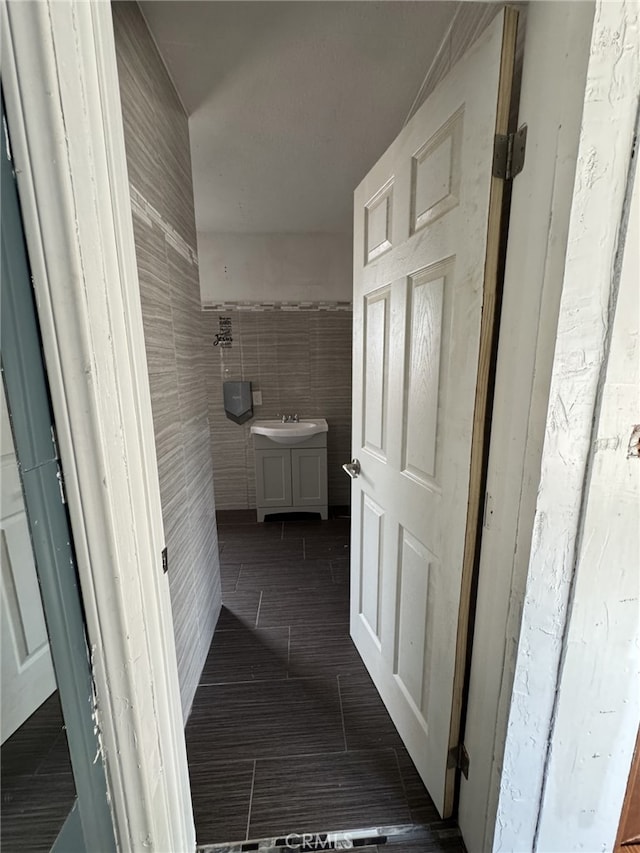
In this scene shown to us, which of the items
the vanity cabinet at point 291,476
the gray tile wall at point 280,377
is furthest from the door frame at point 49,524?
the gray tile wall at point 280,377

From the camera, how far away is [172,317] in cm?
142

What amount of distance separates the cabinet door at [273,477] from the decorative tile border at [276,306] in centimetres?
125

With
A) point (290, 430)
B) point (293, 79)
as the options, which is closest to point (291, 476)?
point (290, 430)

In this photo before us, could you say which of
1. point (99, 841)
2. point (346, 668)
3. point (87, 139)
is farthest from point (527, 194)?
point (346, 668)

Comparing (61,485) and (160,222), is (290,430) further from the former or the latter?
(61,485)

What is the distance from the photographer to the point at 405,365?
48.7 inches

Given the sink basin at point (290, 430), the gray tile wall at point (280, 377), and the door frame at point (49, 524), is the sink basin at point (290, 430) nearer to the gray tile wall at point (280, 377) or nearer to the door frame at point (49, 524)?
the gray tile wall at point (280, 377)

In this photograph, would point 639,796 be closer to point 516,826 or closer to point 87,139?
point 516,826

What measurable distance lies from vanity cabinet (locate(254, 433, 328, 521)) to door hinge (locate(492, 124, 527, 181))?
246 centimetres

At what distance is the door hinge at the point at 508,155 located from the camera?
30.7 inches

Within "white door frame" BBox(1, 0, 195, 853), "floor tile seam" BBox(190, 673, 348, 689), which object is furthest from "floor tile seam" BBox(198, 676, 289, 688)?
"white door frame" BBox(1, 0, 195, 853)

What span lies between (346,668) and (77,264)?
6.15 feet

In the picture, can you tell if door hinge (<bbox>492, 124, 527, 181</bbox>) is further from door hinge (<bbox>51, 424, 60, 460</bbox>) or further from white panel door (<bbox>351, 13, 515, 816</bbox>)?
door hinge (<bbox>51, 424, 60, 460</bbox>)

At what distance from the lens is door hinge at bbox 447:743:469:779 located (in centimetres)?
107
